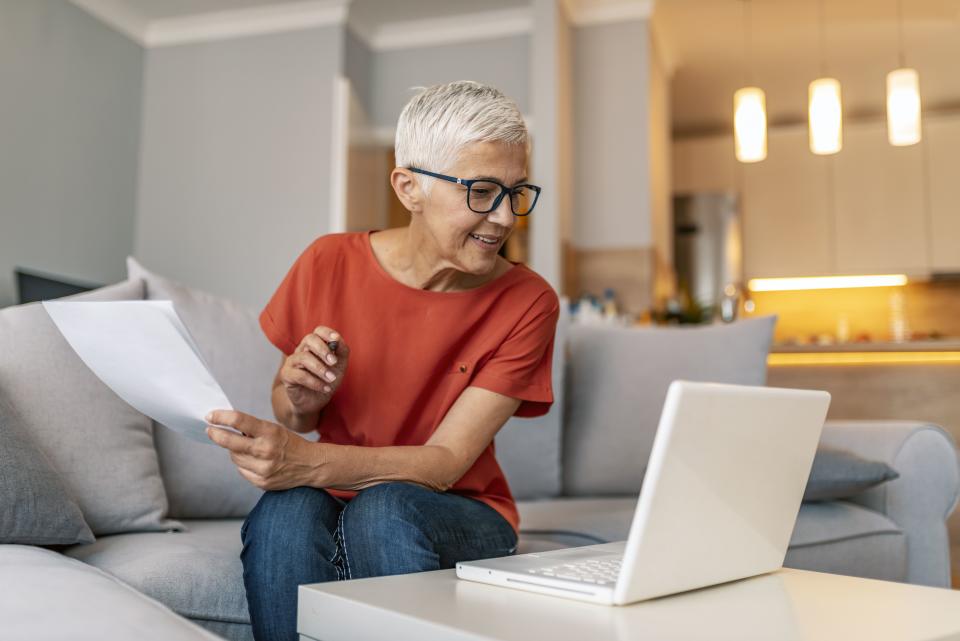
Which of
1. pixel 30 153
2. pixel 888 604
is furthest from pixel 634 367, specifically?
pixel 30 153

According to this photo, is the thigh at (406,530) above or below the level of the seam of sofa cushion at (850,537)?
above

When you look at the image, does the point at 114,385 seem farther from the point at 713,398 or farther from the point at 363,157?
the point at 363,157

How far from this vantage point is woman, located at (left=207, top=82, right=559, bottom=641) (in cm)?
112

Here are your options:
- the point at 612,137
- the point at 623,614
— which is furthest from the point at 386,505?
the point at 612,137

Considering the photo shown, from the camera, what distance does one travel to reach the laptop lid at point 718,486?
2.51 ft

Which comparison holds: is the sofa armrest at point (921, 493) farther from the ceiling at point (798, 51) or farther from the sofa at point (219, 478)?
the ceiling at point (798, 51)

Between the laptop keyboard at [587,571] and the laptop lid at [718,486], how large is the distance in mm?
48

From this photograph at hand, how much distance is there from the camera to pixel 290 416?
1404mm

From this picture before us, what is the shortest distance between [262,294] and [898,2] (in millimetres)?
3820

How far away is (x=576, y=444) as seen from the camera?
227 centimetres

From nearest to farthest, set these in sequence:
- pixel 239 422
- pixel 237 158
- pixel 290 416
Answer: pixel 239 422
pixel 290 416
pixel 237 158

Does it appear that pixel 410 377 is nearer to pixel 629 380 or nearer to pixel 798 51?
pixel 629 380

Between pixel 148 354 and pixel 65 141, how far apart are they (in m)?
4.32

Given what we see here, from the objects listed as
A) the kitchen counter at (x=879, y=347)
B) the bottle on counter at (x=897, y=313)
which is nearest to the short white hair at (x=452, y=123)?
the kitchen counter at (x=879, y=347)
